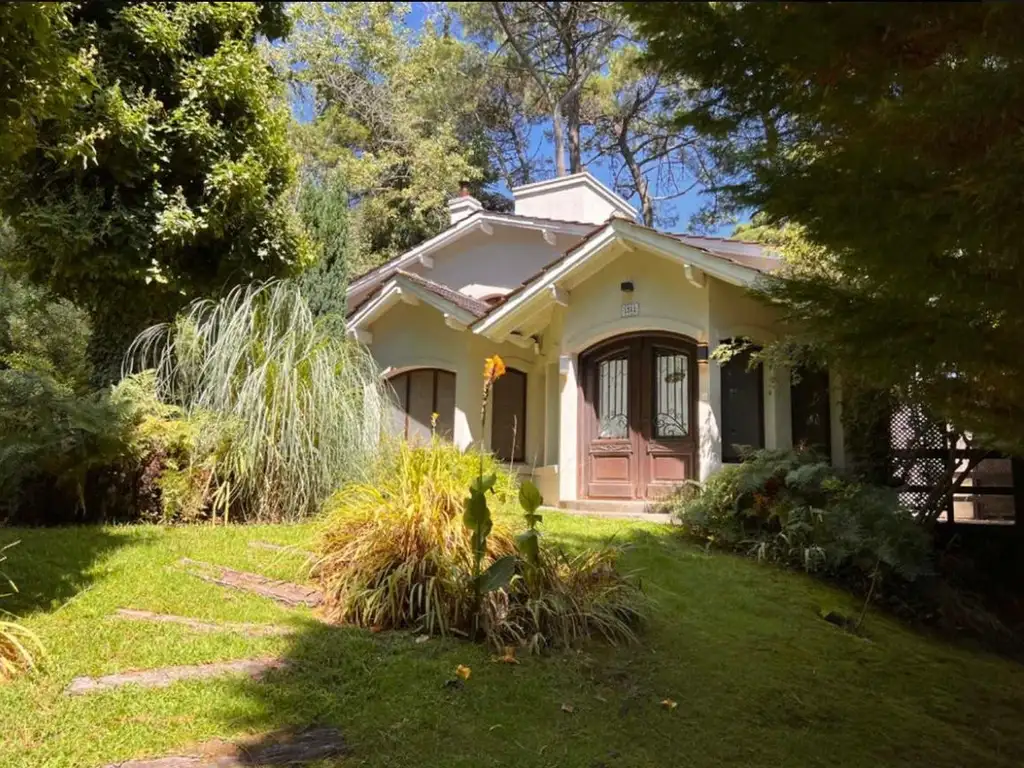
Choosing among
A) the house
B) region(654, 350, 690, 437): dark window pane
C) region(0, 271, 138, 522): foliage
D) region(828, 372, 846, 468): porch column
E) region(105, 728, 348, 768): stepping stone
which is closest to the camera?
region(105, 728, 348, 768): stepping stone

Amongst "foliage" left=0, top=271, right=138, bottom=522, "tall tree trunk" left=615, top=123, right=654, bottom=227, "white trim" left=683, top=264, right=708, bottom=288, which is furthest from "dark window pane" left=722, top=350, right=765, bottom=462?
"tall tree trunk" left=615, top=123, right=654, bottom=227

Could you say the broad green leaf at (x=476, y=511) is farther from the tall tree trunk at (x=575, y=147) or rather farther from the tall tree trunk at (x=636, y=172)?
the tall tree trunk at (x=636, y=172)

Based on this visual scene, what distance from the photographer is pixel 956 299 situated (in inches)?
109

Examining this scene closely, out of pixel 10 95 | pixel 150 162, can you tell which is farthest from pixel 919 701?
pixel 150 162

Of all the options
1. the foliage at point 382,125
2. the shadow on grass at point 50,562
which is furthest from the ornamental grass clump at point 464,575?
the foliage at point 382,125

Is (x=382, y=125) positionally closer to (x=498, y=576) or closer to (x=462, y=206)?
(x=462, y=206)

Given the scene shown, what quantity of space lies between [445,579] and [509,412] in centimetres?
970

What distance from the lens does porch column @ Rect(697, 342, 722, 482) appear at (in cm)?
1030

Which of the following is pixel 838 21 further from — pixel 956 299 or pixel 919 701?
pixel 919 701

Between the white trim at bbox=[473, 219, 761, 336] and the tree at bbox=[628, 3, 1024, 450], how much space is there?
238 inches

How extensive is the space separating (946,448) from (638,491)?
13.2ft

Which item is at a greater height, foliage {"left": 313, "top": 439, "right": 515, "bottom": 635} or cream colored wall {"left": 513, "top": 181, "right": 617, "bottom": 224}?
cream colored wall {"left": 513, "top": 181, "right": 617, "bottom": 224}

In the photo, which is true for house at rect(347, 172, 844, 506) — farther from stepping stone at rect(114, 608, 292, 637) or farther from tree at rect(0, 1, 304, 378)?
stepping stone at rect(114, 608, 292, 637)

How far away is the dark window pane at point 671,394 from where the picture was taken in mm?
11086
